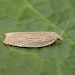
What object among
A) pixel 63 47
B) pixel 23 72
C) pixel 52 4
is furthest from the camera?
pixel 52 4

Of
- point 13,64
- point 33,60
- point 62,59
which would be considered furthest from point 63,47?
point 13,64

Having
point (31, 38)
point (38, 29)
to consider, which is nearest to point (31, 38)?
point (31, 38)

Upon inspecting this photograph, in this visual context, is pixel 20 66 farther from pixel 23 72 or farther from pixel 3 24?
pixel 3 24
